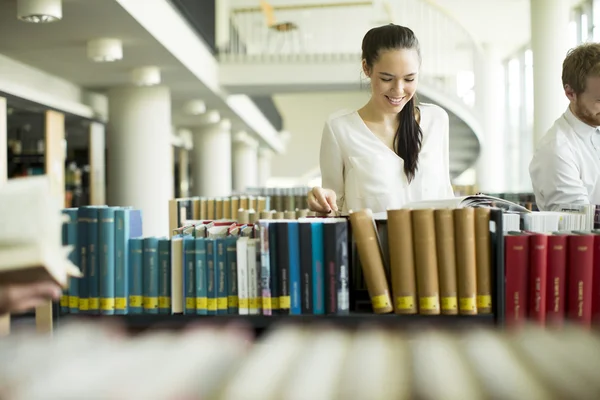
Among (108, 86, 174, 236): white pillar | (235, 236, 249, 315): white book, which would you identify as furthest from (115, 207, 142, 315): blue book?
(108, 86, 174, 236): white pillar

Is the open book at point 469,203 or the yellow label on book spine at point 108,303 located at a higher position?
the open book at point 469,203

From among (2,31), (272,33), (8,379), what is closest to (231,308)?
(8,379)

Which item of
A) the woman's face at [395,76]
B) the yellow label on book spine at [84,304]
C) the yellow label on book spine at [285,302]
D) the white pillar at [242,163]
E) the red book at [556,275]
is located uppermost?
the white pillar at [242,163]

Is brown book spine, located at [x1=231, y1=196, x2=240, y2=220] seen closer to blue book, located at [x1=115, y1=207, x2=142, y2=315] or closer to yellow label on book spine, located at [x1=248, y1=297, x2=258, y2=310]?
blue book, located at [x1=115, y1=207, x2=142, y2=315]

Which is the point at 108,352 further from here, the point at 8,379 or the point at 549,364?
the point at 549,364

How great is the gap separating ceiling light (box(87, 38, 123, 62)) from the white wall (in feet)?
53.5

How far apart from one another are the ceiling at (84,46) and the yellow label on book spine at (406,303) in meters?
3.94

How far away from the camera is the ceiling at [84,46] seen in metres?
5.24

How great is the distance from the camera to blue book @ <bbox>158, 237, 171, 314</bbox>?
6.67 feet

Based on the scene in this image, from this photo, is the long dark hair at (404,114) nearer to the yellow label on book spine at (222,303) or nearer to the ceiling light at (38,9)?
the yellow label on book spine at (222,303)

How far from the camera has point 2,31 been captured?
18.7 ft

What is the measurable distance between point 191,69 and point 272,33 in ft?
30.3

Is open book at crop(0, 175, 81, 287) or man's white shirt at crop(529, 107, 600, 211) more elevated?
man's white shirt at crop(529, 107, 600, 211)

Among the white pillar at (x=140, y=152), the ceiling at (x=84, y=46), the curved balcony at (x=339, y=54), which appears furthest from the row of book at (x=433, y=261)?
the white pillar at (x=140, y=152)
